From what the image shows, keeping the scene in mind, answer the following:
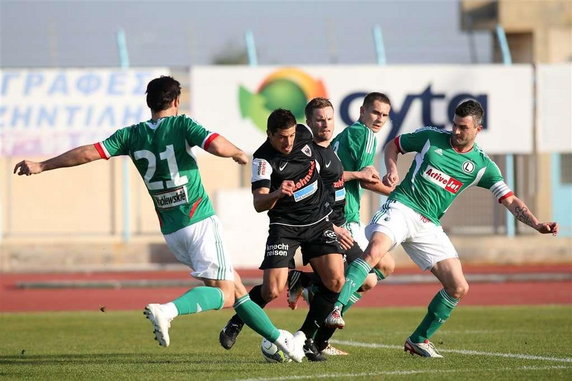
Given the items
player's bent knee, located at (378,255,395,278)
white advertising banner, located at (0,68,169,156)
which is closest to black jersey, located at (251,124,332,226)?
player's bent knee, located at (378,255,395,278)

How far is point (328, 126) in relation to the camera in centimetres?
1019

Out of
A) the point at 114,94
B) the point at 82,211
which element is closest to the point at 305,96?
the point at 114,94

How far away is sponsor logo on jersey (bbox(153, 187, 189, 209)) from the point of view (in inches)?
356

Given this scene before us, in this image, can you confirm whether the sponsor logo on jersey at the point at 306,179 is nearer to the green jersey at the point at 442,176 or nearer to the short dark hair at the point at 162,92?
the green jersey at the point at 442,176

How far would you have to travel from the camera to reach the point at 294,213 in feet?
31.3

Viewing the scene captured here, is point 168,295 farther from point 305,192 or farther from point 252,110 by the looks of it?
point 305,192

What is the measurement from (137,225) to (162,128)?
26972 mm

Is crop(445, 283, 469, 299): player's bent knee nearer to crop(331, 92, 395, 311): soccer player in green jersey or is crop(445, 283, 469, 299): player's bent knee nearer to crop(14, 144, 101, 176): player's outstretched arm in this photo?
crop(331, 92, 395, 311): soccer player in green jersey

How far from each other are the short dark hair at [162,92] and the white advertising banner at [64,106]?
1654cm

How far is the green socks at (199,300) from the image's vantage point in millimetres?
8688

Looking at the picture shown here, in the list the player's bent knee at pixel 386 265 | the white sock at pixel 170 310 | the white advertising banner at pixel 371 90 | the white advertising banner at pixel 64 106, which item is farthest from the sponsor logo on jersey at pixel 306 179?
the white advertising banner at pixel 64 106

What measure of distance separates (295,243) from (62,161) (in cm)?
206

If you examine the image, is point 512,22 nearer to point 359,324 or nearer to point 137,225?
point 137,225

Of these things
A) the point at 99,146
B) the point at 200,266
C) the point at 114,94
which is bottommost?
the point at 200,266
